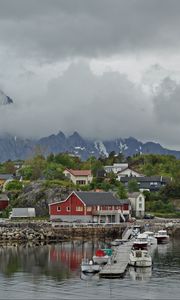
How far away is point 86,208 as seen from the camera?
101 metres

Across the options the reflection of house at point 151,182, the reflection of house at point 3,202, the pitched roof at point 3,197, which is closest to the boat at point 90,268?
the reflection of house at point 3,202

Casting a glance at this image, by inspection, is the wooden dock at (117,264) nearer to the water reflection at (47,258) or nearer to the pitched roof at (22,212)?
the water reflection at (47,258)

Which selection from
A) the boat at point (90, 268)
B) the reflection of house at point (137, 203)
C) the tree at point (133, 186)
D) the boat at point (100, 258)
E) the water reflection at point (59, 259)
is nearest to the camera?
the boat at point (90, 268)

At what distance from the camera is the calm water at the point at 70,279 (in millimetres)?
46125

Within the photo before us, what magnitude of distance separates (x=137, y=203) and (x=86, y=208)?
17523 millimetres

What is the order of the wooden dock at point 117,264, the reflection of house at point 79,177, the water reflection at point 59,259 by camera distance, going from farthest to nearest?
the reflection of house at point 79,177, the water reflection at point 59,259, the wooden dock at point 117,264

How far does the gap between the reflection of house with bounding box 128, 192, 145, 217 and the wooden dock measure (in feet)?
147

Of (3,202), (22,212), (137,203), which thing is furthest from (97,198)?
(3,202)

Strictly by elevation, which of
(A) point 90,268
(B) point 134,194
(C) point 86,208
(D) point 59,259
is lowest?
(A) point 90,268

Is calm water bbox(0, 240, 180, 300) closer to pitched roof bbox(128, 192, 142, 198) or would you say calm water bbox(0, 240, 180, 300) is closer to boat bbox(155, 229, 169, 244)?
boat bbox(155, 229, 169, 244)

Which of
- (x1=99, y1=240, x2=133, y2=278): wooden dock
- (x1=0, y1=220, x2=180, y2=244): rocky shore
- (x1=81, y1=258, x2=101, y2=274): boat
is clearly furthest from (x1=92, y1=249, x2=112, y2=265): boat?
(x1=0, y1=220, x2=180, y2=244): rocky shore

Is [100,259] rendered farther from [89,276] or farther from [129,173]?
[129,173]

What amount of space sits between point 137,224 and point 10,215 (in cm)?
1924

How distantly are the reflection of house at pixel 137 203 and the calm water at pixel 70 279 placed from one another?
43.3 m
